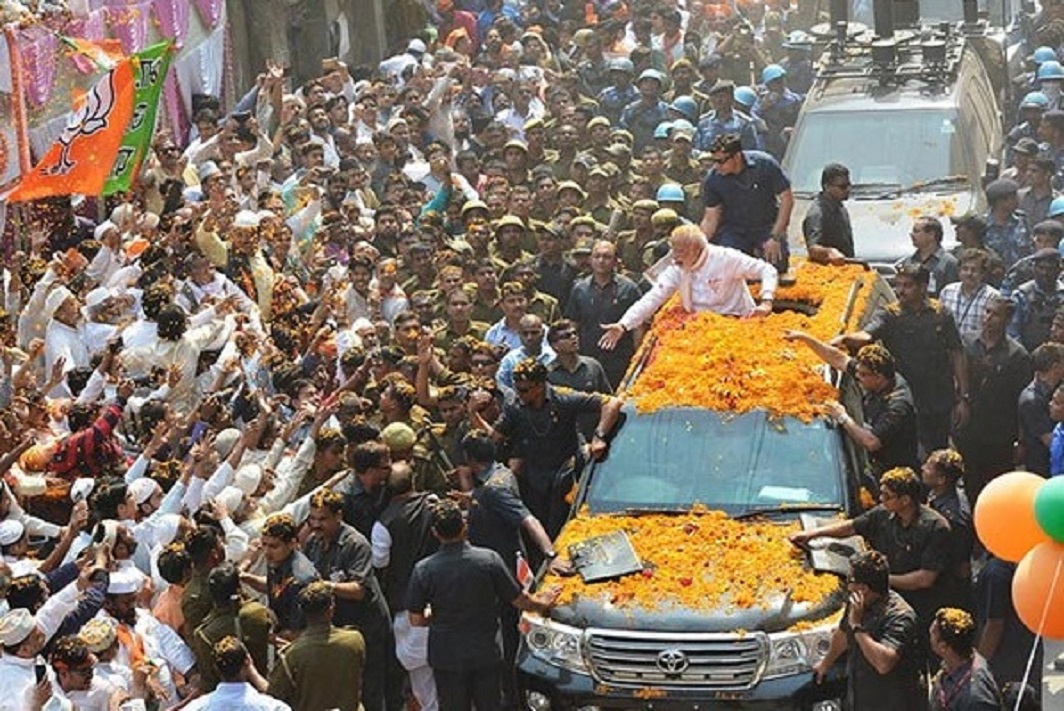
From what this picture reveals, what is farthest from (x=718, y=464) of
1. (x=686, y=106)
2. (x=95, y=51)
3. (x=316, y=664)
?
(x=686, y=106)

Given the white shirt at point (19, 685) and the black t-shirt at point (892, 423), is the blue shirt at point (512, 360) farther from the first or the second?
the white shirt at point (19, 685)

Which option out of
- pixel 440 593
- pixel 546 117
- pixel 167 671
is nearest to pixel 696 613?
pixel 440 593

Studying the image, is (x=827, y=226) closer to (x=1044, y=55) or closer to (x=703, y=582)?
(x=703, y=582)

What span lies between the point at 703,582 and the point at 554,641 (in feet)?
2.63

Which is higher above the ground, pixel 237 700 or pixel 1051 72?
pixel 1051 72

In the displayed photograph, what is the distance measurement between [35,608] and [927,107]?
11.6 metres

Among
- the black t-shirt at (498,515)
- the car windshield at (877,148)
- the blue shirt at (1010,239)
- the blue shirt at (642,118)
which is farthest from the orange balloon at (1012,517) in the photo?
the blue shirt at (642,118)

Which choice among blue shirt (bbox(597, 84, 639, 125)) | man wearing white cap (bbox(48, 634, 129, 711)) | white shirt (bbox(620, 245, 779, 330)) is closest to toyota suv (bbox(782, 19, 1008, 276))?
blue shirt (bbox(597, 84, 639, 125))

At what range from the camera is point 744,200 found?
52.8ft

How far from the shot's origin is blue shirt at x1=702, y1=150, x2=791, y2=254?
634 inches

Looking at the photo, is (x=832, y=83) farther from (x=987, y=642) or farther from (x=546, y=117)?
(x=987, y=642)

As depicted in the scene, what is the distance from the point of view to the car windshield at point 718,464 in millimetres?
12320

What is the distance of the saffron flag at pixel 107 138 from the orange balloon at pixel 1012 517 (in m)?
7.45

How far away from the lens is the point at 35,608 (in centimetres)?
1091
